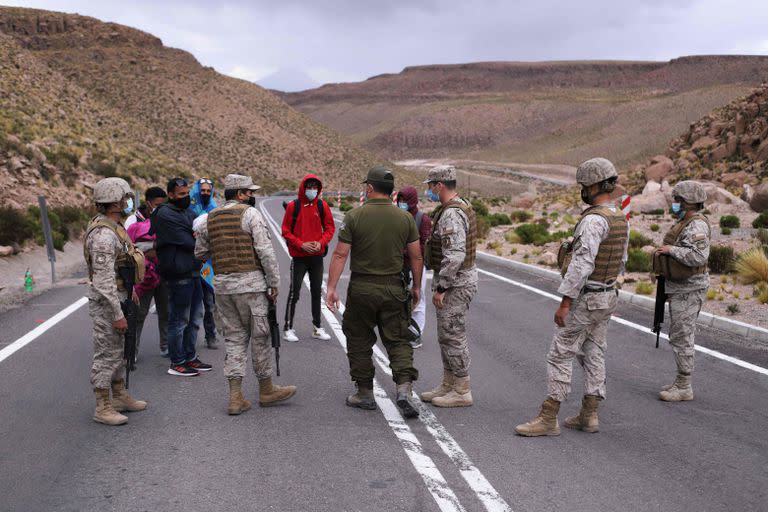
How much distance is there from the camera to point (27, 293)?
39.4 feet

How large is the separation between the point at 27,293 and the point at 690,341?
35.9ft

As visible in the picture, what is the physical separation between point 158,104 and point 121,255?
94968 millimetres

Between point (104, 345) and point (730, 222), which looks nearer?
point (104, 345)

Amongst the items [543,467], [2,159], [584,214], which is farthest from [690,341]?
[2,159]

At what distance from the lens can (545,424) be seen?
17.9ft

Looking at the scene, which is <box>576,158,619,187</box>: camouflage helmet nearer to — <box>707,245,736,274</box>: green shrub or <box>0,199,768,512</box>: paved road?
<box>0,199,768,512</box>: paved road

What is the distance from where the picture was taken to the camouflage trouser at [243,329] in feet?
19.3

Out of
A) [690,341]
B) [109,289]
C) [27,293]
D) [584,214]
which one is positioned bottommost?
[27,293]

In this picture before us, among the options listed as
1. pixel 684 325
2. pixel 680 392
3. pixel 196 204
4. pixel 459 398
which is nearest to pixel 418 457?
pixel 459 398

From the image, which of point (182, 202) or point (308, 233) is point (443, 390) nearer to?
point (308, 233)

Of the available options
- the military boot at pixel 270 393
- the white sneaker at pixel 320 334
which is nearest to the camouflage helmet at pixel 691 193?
the military boot at pixel 270 393

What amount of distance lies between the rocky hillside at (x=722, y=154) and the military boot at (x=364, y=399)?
27.4 metres

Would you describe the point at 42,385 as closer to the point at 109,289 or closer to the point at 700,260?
the point at 109,289

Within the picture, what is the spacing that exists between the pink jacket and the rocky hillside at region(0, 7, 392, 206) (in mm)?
38626
